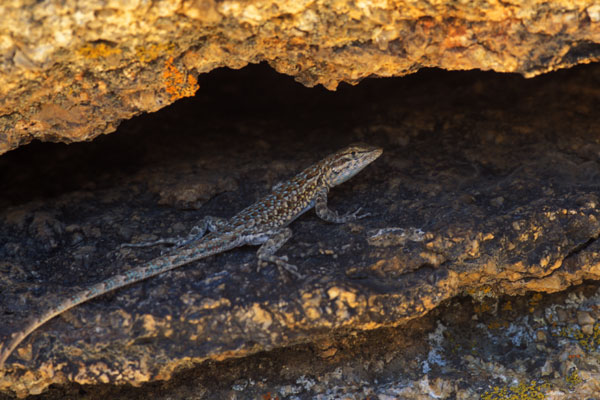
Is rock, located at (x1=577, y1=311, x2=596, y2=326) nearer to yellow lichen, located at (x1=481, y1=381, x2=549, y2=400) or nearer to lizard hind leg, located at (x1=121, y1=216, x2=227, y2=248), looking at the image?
yellow lichen, located at (x1=481, y1=381, x2=549, y2=400)

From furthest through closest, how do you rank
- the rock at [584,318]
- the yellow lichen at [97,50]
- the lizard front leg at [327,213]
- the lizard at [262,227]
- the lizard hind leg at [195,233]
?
1. the lizard front leg at [327,213]
2. the lizard hind leg at [195,233]
3. the rock at [584,318]
4. the lizard at [262,227]
5. the yellow lichen at [97,50]

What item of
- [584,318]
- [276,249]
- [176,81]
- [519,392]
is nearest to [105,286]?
[276,249]

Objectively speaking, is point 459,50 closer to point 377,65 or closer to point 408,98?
point 377,65

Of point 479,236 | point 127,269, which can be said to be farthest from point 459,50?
point 127,269

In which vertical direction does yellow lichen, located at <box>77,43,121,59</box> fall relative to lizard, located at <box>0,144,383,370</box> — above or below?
above

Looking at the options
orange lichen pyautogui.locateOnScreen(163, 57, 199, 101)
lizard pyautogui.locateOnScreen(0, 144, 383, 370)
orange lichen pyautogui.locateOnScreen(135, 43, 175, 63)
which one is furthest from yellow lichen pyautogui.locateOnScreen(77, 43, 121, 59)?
lizard pyautogui.locateOnScreen(0, 144, 383, 370)

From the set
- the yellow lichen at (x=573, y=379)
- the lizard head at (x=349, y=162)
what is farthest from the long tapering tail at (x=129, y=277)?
the yellow lichen at (x=573, y=379)

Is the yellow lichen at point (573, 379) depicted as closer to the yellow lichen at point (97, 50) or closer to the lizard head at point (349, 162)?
the lizard head at point (349, 162)

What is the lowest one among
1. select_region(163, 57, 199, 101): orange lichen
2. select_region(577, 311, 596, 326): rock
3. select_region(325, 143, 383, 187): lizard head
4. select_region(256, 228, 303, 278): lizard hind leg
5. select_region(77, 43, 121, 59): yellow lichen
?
select_region(577, 311, 596, 326): rock
